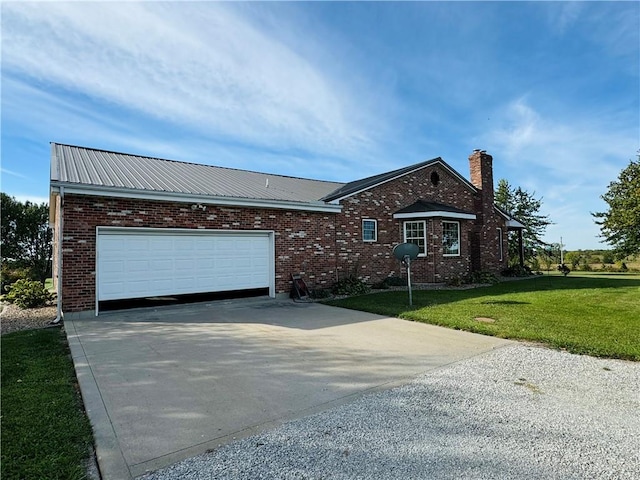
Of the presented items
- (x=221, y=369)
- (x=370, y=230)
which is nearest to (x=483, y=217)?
(x=370, y=230)

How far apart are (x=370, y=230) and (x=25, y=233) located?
921 inches

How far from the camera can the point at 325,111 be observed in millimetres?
13086

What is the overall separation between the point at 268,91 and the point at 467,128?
35.9 feet

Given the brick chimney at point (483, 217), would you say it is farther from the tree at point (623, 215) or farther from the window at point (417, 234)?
the tree at point (623, 215)

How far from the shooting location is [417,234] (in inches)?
583

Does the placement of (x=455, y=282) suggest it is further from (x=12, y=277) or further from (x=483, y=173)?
(x=12, y=277)

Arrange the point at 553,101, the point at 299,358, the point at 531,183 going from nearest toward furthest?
1. the point at 299,358
2. the point at 553,101
3. the point at 531,183

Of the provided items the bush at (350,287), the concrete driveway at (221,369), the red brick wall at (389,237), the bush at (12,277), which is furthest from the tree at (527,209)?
the bush at (12,277)

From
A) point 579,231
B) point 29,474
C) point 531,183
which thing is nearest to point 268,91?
point 29,474

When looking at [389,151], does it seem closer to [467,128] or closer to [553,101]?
[467,128]

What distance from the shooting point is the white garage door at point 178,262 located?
873 cm

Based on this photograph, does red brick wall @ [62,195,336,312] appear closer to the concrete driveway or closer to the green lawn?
the concrete driveway

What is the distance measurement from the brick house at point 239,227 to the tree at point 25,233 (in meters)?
13.1

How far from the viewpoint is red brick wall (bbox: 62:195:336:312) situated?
26.8 ft
